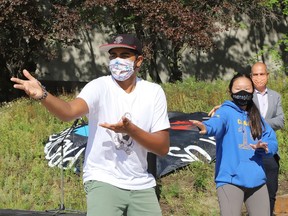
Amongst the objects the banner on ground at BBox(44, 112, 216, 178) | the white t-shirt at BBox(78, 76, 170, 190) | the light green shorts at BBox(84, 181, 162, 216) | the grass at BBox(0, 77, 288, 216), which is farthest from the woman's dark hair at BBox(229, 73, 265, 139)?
the banner on ground at BBox(44, 112, 216, 178)

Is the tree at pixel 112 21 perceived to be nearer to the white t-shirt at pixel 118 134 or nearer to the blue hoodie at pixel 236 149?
the blue hoodie at pixel 236 149

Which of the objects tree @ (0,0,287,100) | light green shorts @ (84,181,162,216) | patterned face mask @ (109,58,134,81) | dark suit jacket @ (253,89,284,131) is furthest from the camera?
tree @ (0,0,287,100)

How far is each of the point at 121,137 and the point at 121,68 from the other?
17.2 inches

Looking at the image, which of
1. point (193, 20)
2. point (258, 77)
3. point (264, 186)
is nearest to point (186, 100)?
point (193, 20)

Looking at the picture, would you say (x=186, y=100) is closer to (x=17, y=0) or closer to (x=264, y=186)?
(x=17, y=0)

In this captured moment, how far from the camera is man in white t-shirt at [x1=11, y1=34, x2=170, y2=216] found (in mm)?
3766

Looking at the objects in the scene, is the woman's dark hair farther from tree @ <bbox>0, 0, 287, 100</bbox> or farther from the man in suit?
tree @ <bbox>0, 0, 287, 100</bbox>

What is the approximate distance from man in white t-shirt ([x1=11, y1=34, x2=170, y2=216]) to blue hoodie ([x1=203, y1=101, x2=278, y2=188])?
0.83 meters

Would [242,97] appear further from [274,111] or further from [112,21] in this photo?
[112,21]

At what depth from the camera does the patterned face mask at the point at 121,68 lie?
155 inches

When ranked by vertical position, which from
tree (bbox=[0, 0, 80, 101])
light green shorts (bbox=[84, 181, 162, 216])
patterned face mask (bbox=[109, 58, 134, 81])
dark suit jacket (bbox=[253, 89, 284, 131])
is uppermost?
tree (bbox=[0, 0, 80, 101])

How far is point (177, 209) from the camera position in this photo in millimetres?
7113

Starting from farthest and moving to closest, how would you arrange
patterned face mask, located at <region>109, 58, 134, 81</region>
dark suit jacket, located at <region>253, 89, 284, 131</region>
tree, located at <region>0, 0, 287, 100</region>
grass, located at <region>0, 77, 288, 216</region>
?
tree, located at <region>0, 0, 287, 100</region>
grass, located at <region>0, 77, 288, 216</region>
dark suit jacket, located at <region>253, 89, 284, 131</region>
patterned face mask, located at <region>109, 58, 134, 81</region>

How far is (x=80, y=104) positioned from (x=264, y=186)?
175 cm
